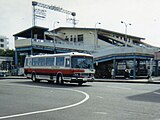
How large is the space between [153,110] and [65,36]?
66.5 meters

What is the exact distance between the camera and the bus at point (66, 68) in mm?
23094

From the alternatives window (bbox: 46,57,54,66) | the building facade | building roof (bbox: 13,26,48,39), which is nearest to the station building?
building roof (bbox: 13,26,48,39)

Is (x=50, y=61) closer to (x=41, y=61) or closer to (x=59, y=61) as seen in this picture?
(x=59, y=61)

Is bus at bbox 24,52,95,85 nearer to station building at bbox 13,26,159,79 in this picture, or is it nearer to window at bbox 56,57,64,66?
window at bbox 56,57,64,66

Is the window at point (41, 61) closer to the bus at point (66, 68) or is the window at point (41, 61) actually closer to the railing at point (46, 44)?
the bus at point (66, 68)

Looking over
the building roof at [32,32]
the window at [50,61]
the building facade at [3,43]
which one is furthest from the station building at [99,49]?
the building facade at [3,43]

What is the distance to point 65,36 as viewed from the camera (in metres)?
75.4

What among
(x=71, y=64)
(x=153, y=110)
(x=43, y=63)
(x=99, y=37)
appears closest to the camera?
(x=153, y=110)

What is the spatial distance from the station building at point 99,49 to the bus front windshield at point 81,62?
11.5 m

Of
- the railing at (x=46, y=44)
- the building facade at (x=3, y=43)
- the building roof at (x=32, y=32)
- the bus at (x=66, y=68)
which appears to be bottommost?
the bus at (x=66, y=68)

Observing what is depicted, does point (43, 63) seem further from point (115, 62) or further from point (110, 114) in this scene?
point (110, 114)

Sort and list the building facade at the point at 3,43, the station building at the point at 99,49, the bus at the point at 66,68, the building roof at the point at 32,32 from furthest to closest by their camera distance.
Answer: the building facade at the point at 3,43 → the building roof at the point at 32,32 → the station building at the point at 99,49 → the bus at the point at 66,68

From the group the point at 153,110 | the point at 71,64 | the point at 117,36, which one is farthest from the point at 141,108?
the point at 117,36

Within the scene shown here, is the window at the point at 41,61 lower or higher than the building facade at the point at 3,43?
lower
